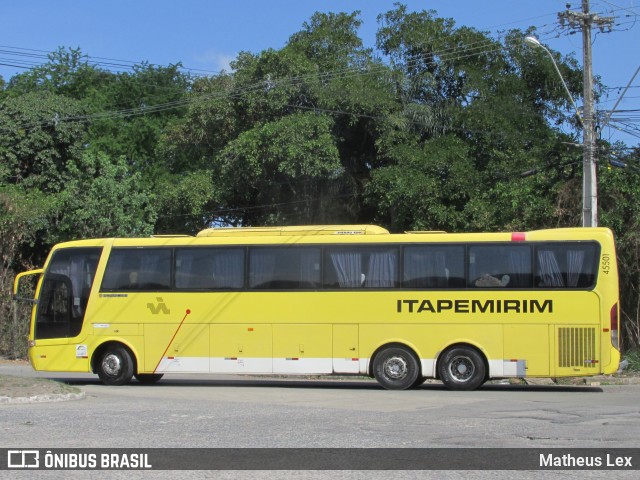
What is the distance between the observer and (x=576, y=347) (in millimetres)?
17125

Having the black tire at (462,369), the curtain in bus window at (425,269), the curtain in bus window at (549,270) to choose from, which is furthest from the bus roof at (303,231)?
the curtain in bus window at (549,270)

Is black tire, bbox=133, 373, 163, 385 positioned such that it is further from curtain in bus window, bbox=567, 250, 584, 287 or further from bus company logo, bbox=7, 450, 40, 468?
bus company logo, bbox=7, 450, 40, 468

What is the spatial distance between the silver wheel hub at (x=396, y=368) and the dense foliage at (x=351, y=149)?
957 cm

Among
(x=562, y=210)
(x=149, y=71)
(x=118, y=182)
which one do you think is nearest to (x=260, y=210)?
(x=118, y=182)

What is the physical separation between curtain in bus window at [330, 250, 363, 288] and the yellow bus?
2 cm

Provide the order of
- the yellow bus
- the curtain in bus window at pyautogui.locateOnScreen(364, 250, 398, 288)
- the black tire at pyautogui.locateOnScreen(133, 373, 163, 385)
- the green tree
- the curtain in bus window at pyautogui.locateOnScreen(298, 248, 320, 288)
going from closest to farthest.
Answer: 1. the yellow bus
2. the curtain in bus window at pyautogui.locateOnScreen(364, 250, 398, 288)
3. the curtain in bus window at pyautogui.locateOnScreen(298, 248, 320, 288)
4. the black tire at pyautogui.locateOnScreen(133, 373, 163, 385)
5. the green tree

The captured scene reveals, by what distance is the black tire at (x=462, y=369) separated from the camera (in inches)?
692

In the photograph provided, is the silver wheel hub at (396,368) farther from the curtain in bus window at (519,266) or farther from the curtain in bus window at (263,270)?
the curtain in bus window at (263,270)

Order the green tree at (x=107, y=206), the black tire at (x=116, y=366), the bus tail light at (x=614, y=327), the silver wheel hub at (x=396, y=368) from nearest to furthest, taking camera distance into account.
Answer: the bus tail light at (x=614, y=327) → the silver wheel hub at (x=396, y=368) → the black tire at (x=116, y=366) → the green tree at (x=107, y=206)

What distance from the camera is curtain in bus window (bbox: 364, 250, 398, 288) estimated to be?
58.9 ft

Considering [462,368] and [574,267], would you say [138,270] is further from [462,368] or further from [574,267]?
[574,267]

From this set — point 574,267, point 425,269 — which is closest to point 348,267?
point 425,269

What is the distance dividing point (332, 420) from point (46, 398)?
512cm

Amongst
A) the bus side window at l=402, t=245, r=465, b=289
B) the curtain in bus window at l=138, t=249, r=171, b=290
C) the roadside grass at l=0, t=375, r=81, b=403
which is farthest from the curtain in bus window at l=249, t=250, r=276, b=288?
the roadside grass at l=0, t=375, r=81, b=403
